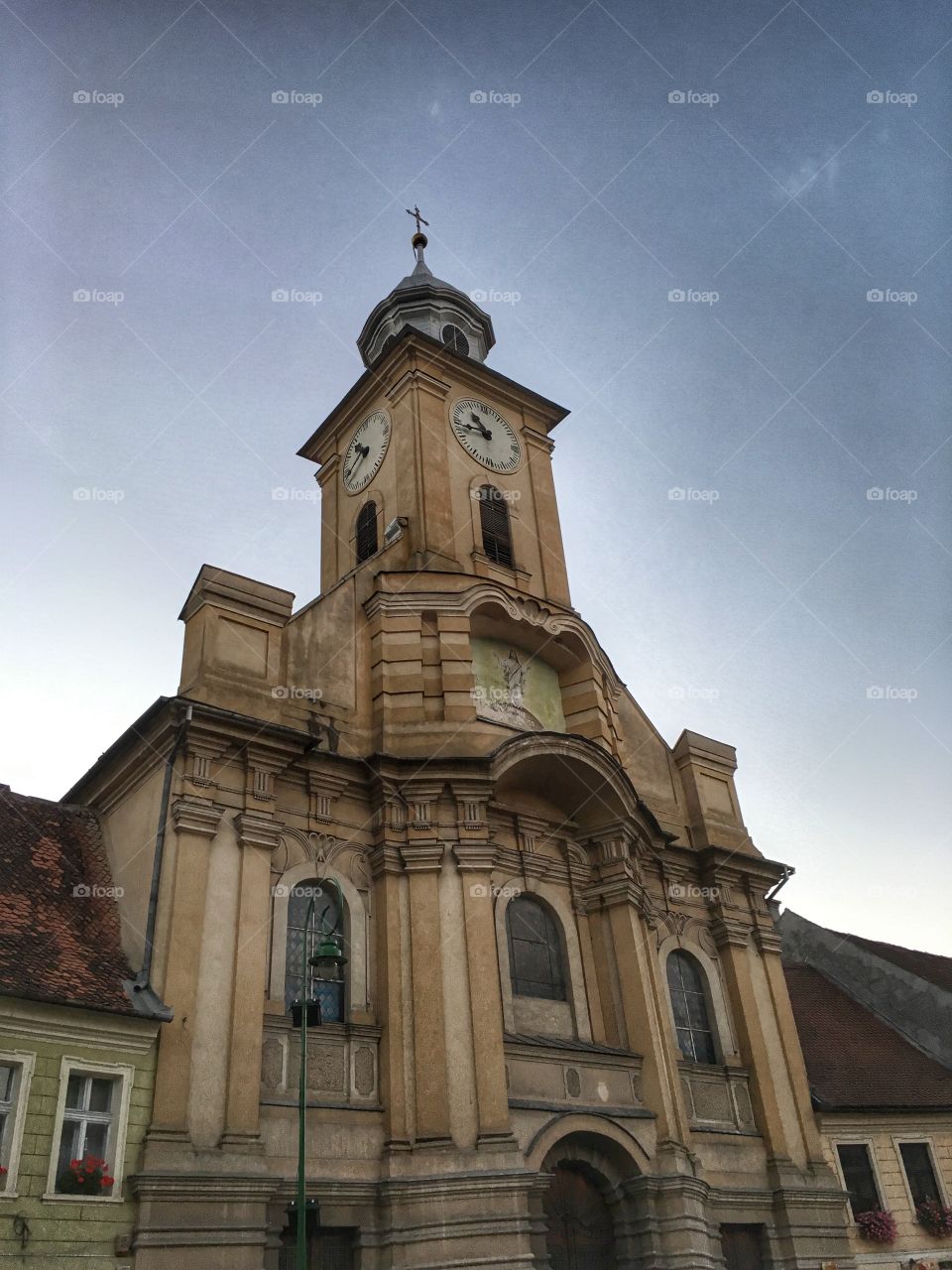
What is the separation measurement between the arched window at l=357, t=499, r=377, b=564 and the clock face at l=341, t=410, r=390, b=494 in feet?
2.44

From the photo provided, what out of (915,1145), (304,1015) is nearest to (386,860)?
(304,1015)

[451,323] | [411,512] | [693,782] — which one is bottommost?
[693,782]

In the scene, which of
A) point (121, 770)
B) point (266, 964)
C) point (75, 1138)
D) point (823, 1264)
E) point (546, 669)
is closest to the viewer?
point (75, 1138)

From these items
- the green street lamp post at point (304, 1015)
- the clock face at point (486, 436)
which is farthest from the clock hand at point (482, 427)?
the green street lamp post at point (304, 1015)

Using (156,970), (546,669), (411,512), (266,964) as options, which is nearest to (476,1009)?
(266,964)

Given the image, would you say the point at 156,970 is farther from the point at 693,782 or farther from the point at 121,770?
the point at 693,782

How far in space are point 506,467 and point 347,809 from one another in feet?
35.3

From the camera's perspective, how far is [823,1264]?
19500 millimetres

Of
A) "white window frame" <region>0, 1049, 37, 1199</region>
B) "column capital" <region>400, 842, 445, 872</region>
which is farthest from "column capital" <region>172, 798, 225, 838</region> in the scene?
"white window frame" <region>0, 1049, 37, 1199</region>

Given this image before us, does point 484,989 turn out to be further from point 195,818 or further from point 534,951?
point 195,818

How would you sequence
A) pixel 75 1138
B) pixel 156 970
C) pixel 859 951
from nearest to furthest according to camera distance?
1. pixel 75 1138
2. pixel 156 970
3. pixel 859 951

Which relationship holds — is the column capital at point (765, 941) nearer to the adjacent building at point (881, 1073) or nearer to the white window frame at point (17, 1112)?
the adjacent building at point (881, 1073)

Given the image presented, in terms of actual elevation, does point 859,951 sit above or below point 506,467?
below

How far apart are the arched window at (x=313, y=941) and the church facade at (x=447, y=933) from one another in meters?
0.05
